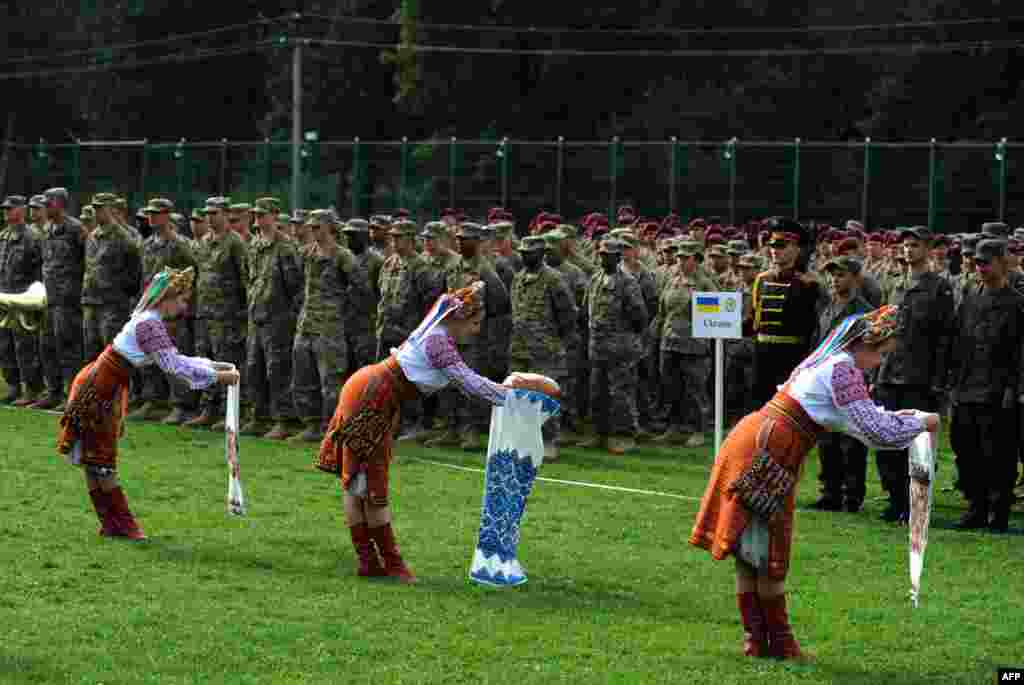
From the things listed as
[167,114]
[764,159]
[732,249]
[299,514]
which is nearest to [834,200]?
[764,159]

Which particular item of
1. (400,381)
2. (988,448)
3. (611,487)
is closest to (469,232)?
(611,487)

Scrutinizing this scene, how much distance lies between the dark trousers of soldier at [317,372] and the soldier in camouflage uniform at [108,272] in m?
2.39

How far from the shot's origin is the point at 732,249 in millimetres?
21000

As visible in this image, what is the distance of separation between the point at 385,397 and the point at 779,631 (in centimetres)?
299

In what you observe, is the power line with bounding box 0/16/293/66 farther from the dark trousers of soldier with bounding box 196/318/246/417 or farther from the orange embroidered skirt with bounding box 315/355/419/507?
the orange embroidered skirt with bounding box 315/355/419/507

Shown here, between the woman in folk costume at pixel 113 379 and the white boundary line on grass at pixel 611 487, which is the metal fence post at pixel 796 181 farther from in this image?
the woman in folk costume at pixel 113 379

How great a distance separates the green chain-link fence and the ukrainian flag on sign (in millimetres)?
14150

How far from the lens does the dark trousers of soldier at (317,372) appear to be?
1816cm

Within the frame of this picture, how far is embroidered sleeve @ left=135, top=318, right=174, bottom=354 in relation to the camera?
12047 millimetres

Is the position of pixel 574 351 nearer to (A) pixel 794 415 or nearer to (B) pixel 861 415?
(A) pixel 794 415

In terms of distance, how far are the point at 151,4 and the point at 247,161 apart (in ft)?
73.1

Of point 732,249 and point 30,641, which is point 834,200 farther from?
point 30,641

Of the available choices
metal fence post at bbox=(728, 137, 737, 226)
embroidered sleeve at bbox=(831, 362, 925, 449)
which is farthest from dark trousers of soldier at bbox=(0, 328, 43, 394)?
embroidered sleeve at bbox=(831, 362, 925, 449)

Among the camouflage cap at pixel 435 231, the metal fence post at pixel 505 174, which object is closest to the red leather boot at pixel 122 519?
the camouflage cap at pixel 435 231
